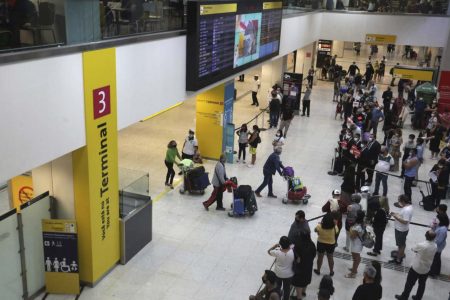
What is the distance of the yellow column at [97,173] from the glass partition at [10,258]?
972 millimetres

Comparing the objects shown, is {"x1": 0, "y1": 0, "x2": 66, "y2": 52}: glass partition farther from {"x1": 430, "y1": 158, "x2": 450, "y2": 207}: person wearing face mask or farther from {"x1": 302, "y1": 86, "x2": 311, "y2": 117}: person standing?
{"x1": 302, "y1": 86, "x2": 311, "y2": 117}: person standing

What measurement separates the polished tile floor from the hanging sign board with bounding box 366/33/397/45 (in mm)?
10676

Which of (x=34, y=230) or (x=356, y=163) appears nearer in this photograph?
(x=34, y=230)

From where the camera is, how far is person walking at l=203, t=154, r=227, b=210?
34.8 feet

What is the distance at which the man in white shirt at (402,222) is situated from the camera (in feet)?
27.9

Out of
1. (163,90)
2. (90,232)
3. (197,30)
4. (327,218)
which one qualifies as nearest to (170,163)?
(163,90)

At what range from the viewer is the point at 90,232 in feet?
25.0

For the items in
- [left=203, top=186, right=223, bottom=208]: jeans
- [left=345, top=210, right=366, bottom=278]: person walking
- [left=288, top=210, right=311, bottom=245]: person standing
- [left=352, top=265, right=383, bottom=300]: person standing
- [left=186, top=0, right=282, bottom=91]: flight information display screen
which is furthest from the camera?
[left=203, top=186, right=223, bottom=208]: jeans

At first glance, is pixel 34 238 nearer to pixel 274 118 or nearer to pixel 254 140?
pixel 254 140

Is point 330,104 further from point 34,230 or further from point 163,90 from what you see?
point 34,230

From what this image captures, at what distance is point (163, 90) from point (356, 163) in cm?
586

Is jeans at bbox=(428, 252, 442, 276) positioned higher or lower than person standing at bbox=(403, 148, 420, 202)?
lower

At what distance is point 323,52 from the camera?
3031cm

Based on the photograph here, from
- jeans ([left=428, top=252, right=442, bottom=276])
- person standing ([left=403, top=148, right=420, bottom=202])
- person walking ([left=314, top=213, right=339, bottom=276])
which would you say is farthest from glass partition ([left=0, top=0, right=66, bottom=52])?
person standing ([left=403, top=148, right=420, bottom=202])
